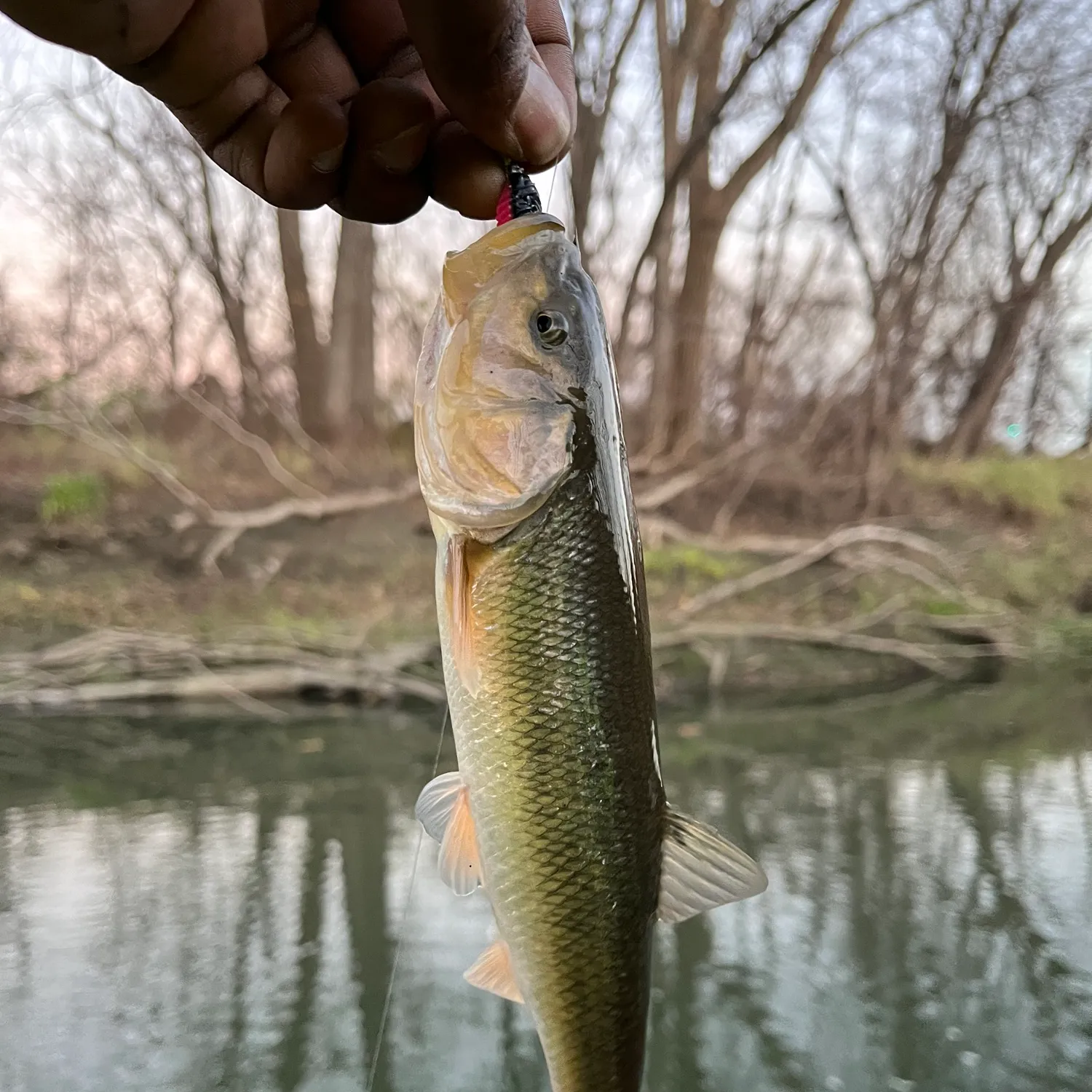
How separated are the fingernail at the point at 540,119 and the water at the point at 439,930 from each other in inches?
107

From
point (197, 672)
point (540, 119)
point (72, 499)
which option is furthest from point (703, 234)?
point (540, 119)

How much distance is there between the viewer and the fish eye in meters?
0.92

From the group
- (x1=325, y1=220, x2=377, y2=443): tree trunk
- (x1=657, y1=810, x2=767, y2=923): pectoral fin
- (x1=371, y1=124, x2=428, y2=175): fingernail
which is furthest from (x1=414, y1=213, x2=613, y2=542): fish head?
(x1=325, y1=220, x2=377, y2=443): tree trunk

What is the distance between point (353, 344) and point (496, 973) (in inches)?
270

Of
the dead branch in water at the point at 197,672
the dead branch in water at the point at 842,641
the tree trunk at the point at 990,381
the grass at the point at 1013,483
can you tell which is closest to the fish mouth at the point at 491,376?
the dead branch in water at the point at 197,672

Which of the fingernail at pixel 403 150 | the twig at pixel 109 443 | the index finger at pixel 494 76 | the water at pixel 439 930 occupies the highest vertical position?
the twig at pixel 109 443

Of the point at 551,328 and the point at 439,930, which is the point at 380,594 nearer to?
the point at 439,930

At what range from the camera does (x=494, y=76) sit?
81 cm

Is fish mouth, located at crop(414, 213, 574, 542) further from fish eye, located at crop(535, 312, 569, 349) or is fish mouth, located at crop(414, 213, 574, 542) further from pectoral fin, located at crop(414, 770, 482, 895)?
pectoral fin, located at crop(414, 770, 482, 895)

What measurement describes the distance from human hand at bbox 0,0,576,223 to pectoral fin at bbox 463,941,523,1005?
2.68 feet

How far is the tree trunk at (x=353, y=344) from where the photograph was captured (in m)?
7.08

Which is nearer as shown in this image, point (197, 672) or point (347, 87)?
point (347, 87)

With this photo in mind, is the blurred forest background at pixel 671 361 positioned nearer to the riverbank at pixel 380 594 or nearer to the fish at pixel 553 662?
the riverbank at pixel 380 594

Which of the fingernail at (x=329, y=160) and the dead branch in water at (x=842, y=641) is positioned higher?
the fingernail at (x=329, y=160)
